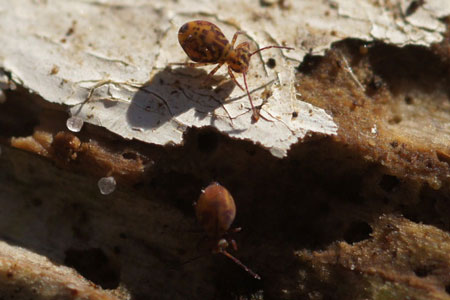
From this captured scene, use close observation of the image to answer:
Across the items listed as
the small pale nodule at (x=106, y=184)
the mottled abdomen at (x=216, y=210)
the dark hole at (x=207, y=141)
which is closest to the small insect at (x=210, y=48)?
the dark hole at (x=207, y=141)

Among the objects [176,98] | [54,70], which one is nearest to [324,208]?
[176,98]

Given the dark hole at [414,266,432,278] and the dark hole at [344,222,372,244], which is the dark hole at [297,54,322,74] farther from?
the dark hole at [414,266,432,278]

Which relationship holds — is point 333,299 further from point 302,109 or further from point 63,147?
point 63,147

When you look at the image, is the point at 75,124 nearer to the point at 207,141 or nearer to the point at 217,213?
the point at 207,141

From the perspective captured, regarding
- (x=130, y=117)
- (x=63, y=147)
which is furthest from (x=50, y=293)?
(x=130, y=117)

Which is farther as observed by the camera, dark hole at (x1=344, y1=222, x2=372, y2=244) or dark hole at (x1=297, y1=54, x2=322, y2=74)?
dark hole at (x1=297, y1=54, x2=322, y2=74)

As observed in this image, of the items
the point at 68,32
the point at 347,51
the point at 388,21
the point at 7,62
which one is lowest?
the point at 7,62

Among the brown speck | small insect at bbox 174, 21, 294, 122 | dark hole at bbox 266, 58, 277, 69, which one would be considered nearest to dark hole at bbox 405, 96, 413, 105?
dark hole at bbox 266, 58, 277, 69
